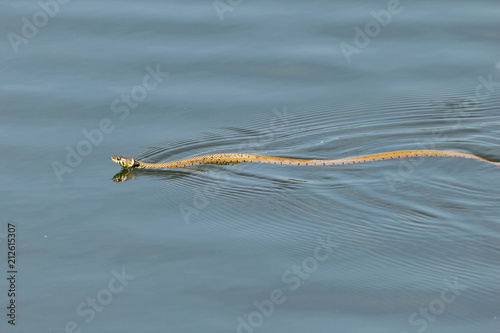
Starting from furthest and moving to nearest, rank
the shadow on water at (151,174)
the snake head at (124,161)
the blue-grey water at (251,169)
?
the snake head at (124,161) < the shadow on water at (151,174) < the blue-grey water at (251,169)

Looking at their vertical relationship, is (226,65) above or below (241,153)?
above

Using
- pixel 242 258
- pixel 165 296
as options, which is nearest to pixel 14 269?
pixel 165 296

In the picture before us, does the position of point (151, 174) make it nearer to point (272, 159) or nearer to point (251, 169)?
point (251, 169)

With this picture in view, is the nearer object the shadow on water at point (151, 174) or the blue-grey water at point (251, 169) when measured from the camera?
the blue-grey water at point (251, 169)

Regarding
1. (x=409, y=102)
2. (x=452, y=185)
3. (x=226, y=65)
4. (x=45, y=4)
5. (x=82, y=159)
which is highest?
(x=45, y=4)

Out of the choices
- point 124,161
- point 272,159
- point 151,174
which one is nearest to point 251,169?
point 272,159

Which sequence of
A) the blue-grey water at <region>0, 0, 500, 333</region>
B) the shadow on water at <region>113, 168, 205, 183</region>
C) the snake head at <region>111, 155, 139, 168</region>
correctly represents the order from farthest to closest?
1. the snake head at <region>111, 155, 139, 168</region>
2. the shadow on water at <region>113, 168, 205, 183</region>
3. the blue-grey water at <region>0, 0, 500, 333</region>

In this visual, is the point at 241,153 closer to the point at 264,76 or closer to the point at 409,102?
the point at 264,76
